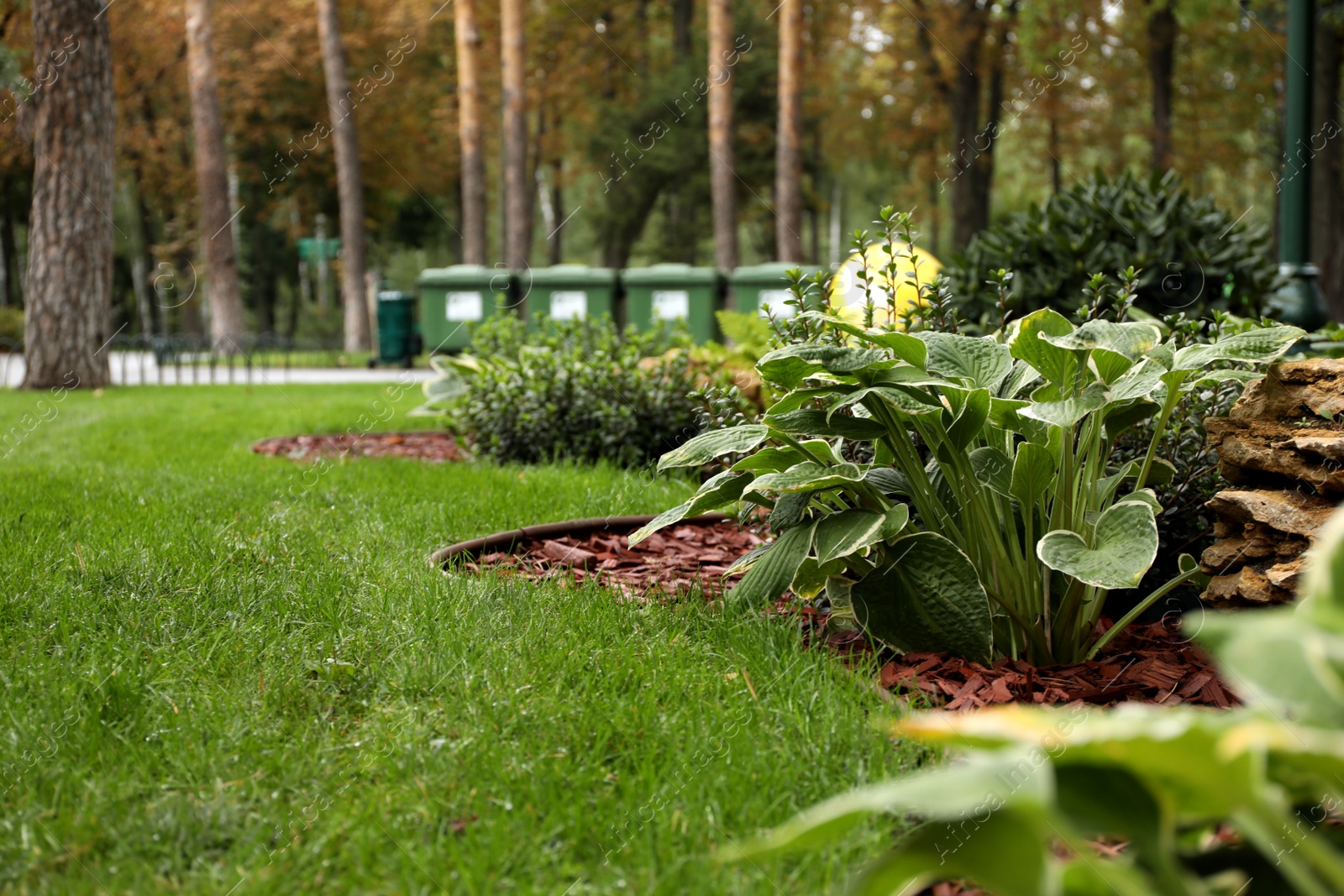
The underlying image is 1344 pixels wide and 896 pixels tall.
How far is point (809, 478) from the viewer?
8.18 ft

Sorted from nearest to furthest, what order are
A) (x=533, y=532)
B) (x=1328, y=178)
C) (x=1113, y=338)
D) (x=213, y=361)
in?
1. (x=1113, y=338)
2. (x=533, y=532)
3. (x=213, y=361)
4. (x=1328, y=178)

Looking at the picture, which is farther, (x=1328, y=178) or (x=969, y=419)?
(x=1328, y=178)

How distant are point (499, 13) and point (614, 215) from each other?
22.2ft

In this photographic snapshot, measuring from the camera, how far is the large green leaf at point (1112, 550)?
7.29ft

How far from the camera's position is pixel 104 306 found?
11648 mm

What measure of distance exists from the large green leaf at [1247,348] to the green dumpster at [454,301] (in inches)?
583

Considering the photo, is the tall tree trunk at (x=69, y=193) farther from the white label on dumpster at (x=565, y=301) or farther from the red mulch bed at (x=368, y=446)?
the white label on dumpster at (x=565, y=301)

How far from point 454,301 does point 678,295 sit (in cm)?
363

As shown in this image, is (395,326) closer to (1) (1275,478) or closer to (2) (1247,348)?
(1) (1275,478)

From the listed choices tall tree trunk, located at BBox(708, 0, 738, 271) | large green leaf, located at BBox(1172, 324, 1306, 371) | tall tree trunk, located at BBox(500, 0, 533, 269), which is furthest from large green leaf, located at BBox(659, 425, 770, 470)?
tall tree trunk, located at BBox(500, 0, 533, 269)

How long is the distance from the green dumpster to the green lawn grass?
1341 cm

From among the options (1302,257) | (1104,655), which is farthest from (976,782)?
(1302,257)

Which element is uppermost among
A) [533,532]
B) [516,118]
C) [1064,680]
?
[516,118]

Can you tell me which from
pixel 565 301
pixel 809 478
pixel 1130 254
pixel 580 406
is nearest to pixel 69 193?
pixel 565 301
